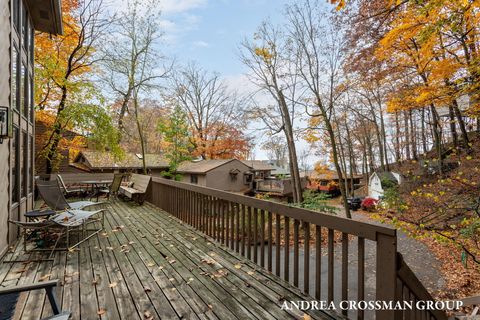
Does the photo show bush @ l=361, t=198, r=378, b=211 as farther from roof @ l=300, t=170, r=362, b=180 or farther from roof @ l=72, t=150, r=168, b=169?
roof @ l=72, t=150, r=168, b=169

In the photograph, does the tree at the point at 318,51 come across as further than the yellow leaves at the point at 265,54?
No

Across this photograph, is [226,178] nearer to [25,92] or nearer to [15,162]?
[25,92]

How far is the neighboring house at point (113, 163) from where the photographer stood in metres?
19.6

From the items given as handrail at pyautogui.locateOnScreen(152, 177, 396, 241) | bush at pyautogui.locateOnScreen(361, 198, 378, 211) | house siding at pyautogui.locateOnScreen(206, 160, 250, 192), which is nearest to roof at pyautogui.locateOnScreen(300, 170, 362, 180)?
bush at pyautogui.locateOnScreen(361, 198, 378, 211)

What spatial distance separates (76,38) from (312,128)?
38.7 feet

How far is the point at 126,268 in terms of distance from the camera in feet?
10.6

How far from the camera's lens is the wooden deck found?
2.29 metres

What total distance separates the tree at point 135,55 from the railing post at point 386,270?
45.1ft

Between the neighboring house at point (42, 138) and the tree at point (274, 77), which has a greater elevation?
the tree at point (274, 77)

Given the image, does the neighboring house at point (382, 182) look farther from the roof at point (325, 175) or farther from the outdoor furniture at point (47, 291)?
the outdoor furniture at point (47, 291)

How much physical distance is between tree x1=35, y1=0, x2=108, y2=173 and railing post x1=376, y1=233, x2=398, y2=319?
1144cm

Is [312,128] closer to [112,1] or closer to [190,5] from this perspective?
[190,5]

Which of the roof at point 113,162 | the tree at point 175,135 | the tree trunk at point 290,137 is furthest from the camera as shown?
the tree at point 175,135

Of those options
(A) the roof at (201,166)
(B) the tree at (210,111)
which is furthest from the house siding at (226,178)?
(B) the tree at (210,111)
